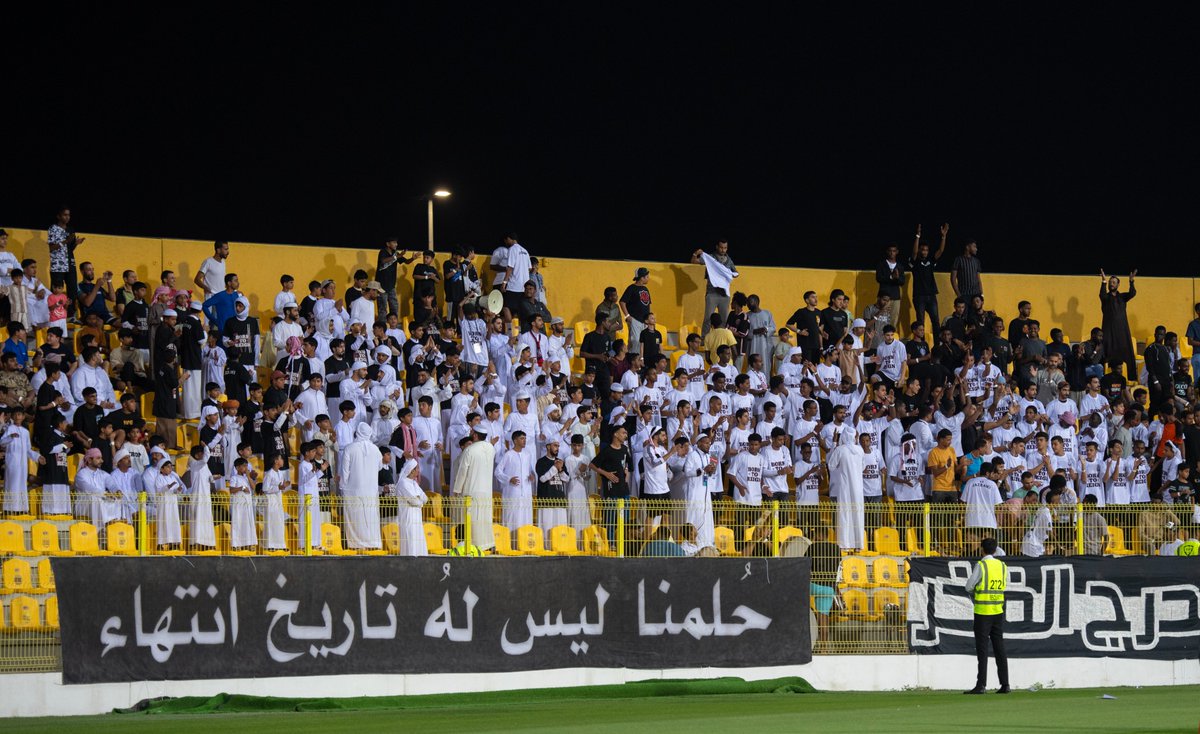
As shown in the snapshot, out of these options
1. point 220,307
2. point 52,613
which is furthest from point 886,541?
point 220,307

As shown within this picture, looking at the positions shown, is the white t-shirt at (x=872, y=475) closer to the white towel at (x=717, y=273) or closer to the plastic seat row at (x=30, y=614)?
the white towel at (x=717, y=273)

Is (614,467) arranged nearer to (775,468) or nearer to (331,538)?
(775,468)

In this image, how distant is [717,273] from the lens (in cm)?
2766

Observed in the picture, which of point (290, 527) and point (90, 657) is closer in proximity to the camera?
point (90, 657)

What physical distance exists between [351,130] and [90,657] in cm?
2252

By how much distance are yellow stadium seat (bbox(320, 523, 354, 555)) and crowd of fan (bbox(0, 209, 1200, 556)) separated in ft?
0.69

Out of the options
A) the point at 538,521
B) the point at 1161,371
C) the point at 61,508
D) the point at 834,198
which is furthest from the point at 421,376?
the point at 834,198

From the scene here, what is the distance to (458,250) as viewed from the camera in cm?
2617

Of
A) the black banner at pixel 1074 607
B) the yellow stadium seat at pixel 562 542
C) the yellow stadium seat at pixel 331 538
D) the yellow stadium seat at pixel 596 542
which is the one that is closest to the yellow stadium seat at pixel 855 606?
the black banner at pixel 1074 607

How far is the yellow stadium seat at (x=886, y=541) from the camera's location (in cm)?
1952

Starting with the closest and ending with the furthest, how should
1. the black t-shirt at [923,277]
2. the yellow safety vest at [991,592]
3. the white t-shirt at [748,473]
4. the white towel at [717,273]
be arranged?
1. the yellow safety vest at [991,592]
2. the white t-shirt at [748,473]
3. the white towel at [717,273]
4. the black t-shirt at [923,277]

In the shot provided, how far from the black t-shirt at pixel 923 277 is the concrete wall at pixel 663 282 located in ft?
5.47

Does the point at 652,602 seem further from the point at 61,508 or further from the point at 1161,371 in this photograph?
the point at 1161,371

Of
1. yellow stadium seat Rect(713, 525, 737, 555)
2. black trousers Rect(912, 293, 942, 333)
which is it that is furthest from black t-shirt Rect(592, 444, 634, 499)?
black trousers Rect(912, 293, 942, 333)
